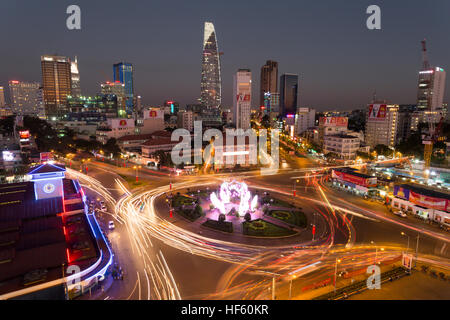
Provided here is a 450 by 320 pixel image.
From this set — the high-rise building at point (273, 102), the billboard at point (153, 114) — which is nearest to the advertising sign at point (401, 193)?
the billboard at point (153, 114)

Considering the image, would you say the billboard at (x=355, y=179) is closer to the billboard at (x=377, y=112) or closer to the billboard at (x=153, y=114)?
the billboard at (x=377, y=112)

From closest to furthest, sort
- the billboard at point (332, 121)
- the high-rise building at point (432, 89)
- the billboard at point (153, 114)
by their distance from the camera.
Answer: the billboard at point (332, 121)
the billboard at point (153, 114)
the high-rise building at point (432, 89)

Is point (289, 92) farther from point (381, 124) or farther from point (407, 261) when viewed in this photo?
point (407, 261)

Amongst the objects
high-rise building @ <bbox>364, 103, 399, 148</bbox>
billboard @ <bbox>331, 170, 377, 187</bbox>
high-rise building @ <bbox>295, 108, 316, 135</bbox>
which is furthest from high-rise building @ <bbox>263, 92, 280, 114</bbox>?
billboard @ <bbox>331, 170, 377, 187</bbox>

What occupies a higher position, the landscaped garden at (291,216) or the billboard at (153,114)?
the billboard at (153,114)

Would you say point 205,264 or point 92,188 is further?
point 92,188

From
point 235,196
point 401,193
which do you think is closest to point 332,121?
point 401,193
